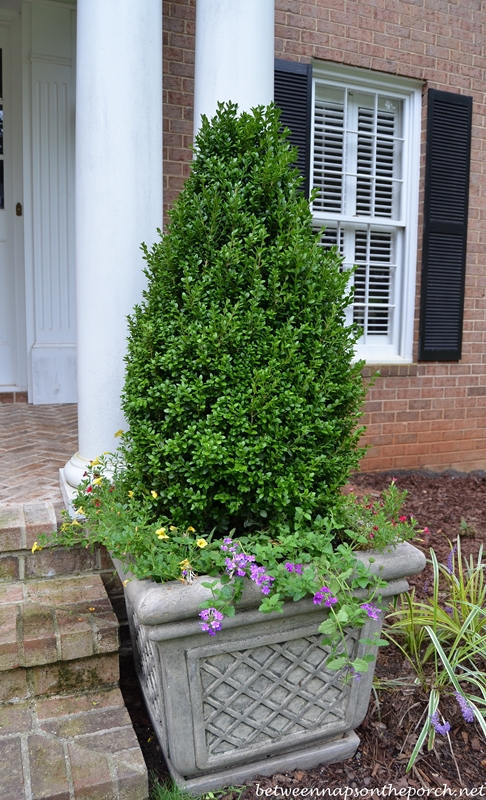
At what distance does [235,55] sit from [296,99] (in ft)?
6.23

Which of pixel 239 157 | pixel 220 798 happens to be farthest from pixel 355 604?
pixel 239 157

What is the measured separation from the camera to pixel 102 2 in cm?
241

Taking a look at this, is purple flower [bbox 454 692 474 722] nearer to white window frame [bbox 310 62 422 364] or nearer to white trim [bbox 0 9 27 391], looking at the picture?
white window frame [bbox 310 62 422 364]

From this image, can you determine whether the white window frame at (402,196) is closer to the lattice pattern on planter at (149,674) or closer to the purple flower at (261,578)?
the lattice pattern on planter at (149,674)

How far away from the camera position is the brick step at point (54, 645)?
196cm

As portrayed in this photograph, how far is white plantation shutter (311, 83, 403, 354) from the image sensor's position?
4.65 meters

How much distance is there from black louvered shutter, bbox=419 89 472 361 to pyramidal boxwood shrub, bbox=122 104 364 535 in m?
3.11

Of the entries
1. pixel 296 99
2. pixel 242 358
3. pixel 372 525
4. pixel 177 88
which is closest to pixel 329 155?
pixel 296 99

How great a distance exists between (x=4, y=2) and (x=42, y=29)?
1.12ft

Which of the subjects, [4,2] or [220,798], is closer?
[220,798]

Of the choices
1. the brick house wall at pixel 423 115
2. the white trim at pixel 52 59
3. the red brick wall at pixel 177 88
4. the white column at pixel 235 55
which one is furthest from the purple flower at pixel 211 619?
the white trim at pixel 52 59

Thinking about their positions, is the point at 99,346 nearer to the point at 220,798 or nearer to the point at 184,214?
the point at 184,214

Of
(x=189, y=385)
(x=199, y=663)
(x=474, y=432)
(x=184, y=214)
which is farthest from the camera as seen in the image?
(x=474, y=432)

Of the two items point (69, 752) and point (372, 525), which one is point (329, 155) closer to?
point (372, 525)
